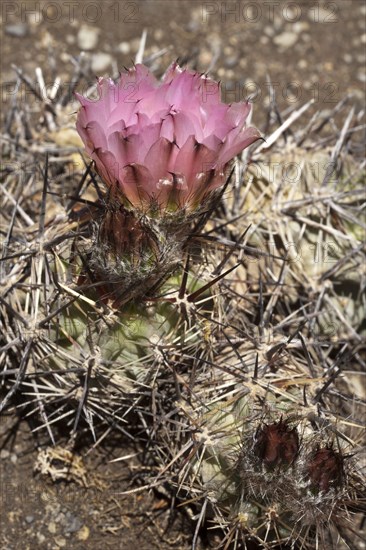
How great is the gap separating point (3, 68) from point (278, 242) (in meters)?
1.22

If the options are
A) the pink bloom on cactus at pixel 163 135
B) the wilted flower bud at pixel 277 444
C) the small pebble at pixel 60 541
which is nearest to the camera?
the pink bloom on cactus at pixel 163 135

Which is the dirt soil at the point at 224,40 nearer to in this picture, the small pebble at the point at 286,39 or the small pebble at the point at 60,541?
the small pebble at the point at 286,39

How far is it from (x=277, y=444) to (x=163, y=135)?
558 mm

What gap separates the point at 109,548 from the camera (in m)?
1.75

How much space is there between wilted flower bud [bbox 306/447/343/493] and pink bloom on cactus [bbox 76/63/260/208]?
0.50 m

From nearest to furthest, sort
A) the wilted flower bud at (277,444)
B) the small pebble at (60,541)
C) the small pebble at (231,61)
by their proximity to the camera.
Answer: the wilted flower bud at (277,444)
the small pebble at (60,541)
the small pebble at (231,61)

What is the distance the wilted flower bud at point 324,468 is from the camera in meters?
1.40

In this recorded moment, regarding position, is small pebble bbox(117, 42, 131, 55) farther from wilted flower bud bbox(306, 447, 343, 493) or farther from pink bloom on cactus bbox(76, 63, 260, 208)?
wilted flower bud bbox(306, 447, 343, 493)

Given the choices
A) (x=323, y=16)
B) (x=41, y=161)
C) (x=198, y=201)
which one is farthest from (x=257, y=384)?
(x=323, y=16)

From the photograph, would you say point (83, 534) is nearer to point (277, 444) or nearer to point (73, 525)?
point (73, 525)

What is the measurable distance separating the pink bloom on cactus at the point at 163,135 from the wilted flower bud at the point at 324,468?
1.62 feet


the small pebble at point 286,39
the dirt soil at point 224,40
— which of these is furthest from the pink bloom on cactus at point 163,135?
the small pebble at point 286,39

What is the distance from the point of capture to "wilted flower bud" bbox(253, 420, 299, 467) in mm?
1394

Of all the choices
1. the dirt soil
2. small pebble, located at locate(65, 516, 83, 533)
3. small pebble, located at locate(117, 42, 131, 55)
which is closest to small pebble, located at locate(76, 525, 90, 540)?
small pebble, located at locate(65, 516, 83, 533)
